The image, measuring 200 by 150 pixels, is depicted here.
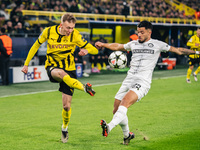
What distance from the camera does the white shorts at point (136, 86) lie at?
5.52 meters

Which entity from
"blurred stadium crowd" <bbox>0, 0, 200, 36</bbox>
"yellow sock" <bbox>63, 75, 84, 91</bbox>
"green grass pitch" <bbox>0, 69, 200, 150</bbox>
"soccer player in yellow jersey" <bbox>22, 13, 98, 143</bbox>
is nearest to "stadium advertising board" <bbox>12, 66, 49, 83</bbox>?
"blurred stadium crowd" <bbox>0, 0, 200, 36</bbox>

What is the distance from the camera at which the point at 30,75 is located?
51.3ft

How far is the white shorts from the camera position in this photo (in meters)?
5.52

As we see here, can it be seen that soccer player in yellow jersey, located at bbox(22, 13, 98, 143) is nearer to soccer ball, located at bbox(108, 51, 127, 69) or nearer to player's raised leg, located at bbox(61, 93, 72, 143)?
player's raised leg, located at bbox(61, 93, 72, 143)

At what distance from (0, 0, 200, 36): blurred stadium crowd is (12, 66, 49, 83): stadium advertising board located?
6.43 feet

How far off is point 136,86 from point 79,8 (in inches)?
736

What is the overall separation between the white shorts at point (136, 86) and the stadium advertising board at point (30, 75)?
404 inches

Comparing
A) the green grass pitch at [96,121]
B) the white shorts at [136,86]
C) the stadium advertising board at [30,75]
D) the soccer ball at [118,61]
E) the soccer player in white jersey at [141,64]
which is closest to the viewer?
the white shorts at [136,86]

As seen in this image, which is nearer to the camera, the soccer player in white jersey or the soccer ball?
the soccer player in white jersey

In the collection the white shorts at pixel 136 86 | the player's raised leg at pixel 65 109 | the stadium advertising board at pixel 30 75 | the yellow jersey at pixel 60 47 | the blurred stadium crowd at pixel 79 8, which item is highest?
the blurred stadium crowd at pixel 79 8

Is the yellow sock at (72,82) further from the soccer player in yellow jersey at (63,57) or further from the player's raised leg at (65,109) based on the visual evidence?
the player's raised leg at (65,109)

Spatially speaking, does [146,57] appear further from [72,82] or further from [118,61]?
[72,82]

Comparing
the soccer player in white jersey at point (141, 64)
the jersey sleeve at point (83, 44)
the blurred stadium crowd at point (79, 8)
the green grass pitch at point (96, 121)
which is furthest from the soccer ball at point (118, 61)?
the blurred stadium crowd at point (79, 8)

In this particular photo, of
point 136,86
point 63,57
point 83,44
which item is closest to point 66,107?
point 63,57
